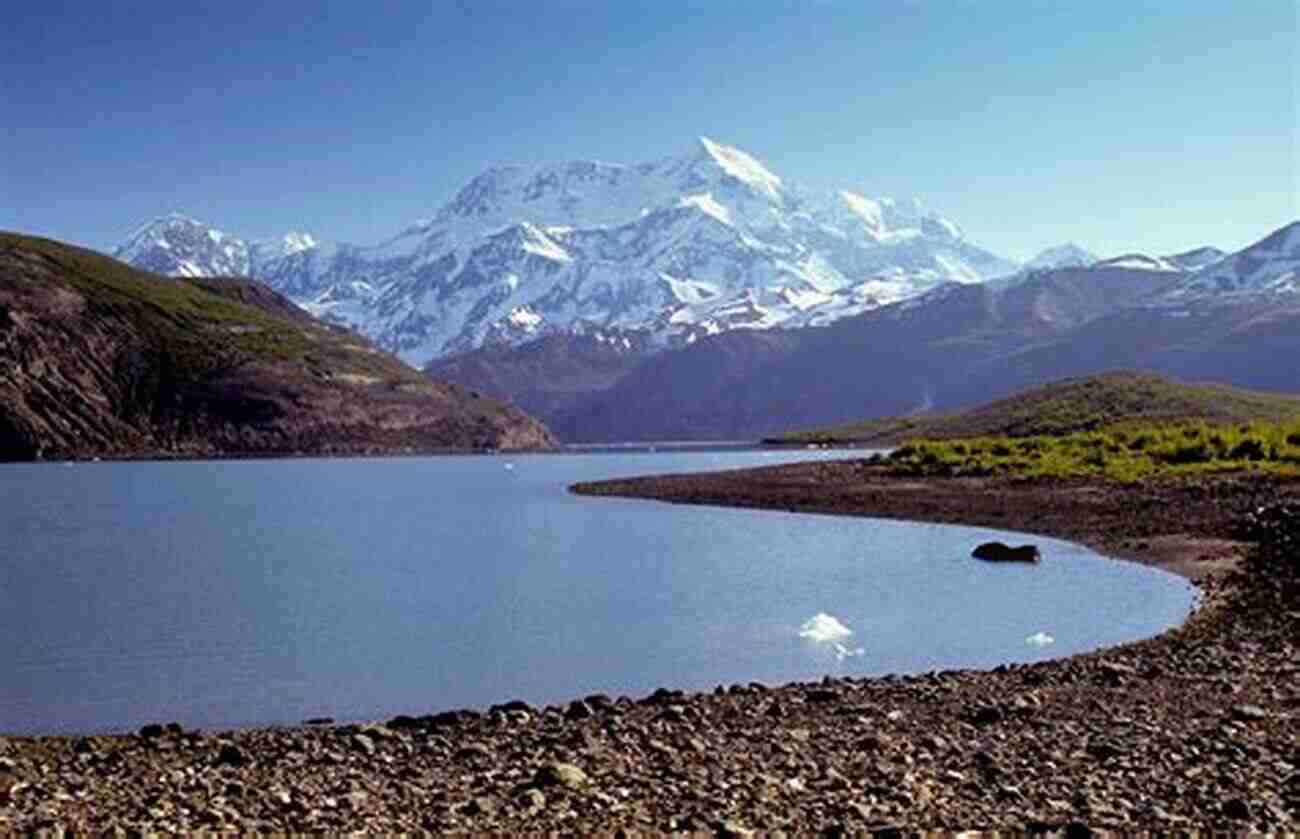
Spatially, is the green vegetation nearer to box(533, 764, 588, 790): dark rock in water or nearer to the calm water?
the calm water

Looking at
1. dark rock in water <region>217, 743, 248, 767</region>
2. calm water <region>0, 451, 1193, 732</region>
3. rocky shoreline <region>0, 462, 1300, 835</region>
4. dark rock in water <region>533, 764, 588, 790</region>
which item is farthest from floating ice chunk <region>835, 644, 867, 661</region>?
dark rock in water <region>217, 743, 248, 767</region>

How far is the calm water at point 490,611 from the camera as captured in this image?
106ft

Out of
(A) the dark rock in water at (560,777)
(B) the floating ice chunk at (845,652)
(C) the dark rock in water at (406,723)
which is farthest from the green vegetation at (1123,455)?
(A) the dark rock in water at (560,777)

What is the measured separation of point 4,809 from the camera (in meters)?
17.7

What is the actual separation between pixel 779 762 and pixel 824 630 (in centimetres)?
1847

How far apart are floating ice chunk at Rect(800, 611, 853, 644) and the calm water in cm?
13

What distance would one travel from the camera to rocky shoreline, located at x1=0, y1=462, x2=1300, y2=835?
17.3 metres

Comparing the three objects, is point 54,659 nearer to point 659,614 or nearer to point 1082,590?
point 659,614

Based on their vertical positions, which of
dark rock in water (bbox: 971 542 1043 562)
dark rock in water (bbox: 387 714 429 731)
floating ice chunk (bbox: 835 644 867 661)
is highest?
dark rock in water (bbox: 387 714 429 731)

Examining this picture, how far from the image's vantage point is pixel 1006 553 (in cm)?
5975

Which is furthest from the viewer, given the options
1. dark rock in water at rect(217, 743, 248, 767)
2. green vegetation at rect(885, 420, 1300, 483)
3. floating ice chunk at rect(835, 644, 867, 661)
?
green vegetation at rect(885, 420, 1300, 483)

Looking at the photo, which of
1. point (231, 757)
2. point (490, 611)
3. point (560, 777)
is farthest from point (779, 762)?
point (490, 611)

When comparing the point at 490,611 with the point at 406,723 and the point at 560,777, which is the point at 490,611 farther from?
the point at 560,777

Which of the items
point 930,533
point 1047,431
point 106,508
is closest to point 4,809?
point 930,533
